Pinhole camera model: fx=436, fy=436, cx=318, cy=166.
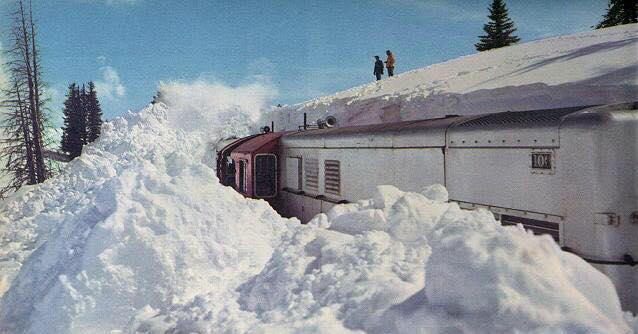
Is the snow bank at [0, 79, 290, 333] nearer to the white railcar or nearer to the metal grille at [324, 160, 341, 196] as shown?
the metal grille at [324, 160, 341, 196]

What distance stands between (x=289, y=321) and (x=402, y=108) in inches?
687

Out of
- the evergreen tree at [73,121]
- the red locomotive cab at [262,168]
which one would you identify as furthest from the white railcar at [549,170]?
the evergreen tree at [73,121]

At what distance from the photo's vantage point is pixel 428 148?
6.56 metres

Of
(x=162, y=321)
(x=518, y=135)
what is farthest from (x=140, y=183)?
(x=518, y=135)

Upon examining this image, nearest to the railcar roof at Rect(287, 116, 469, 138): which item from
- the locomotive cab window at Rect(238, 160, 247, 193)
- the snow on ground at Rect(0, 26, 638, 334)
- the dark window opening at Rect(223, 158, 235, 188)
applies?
the snow on ground at Rect(0, 26, 638, 334)

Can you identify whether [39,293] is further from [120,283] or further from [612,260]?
[612,260]

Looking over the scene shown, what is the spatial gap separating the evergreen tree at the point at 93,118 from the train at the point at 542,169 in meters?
27.7

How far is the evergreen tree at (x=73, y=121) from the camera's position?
29.0 meters

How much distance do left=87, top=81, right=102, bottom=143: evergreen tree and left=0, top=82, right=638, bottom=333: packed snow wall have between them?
24.1 metres

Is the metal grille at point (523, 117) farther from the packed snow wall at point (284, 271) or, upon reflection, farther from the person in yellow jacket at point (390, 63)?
the person in yellow jacket at point (390, 63)

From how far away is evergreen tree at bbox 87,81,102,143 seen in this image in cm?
3061

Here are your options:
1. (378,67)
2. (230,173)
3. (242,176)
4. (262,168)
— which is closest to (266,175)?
(262,168)

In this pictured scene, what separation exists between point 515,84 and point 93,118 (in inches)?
1100

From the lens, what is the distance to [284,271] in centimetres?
408
